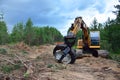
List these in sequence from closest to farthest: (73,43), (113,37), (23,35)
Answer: (73,43) < (113,37) < (23,35)

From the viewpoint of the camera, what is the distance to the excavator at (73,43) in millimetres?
17609

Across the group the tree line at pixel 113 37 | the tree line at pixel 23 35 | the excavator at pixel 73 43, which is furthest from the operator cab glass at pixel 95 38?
the tree line at pixel 23 35

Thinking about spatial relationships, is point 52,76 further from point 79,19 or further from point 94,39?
point 94,39

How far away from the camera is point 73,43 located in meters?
17.6

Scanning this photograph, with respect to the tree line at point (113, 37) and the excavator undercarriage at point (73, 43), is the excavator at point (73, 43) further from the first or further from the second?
the tree line at point (113, 37)

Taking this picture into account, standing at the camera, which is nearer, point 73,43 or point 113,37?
point 73,43

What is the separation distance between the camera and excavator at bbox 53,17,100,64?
1761cm

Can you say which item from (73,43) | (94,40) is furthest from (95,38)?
(73,43)

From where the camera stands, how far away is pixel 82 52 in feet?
74.8

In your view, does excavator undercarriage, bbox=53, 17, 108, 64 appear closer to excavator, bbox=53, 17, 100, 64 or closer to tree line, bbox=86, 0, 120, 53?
excavator, bbox=53, 17, 100, 64

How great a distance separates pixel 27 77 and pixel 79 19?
32.7 feet

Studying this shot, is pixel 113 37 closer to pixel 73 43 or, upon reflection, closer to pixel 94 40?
pixel 94 40

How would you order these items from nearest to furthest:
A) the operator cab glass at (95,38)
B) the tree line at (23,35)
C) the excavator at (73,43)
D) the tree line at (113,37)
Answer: the excavator at (73,43) < the operator cab glass at (95,38) < the tree line at (113,37) < the tree line at (23,35)

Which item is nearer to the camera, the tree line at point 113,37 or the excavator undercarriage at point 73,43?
the excavator undercarriage at point 73,43
